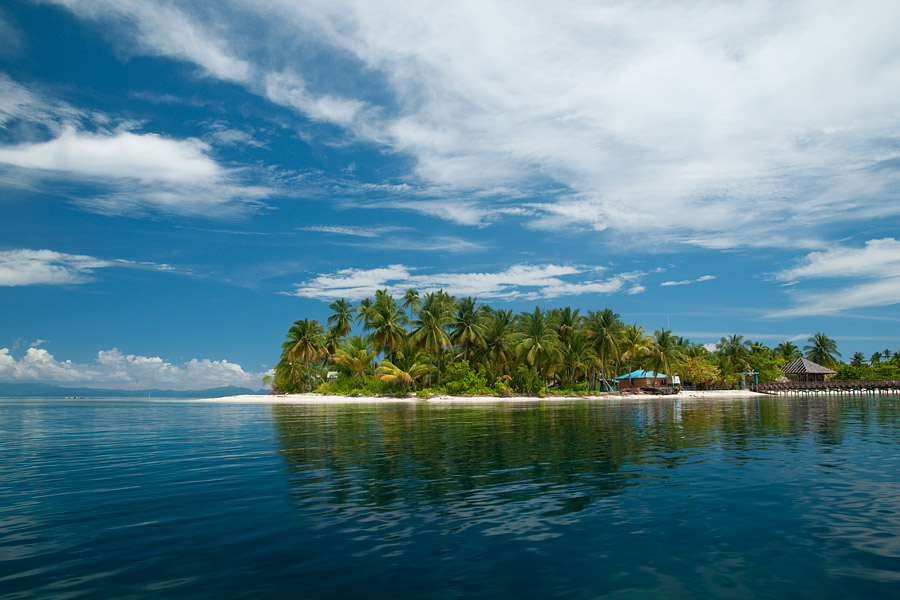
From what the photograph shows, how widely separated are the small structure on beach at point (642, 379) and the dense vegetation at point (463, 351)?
1726mm

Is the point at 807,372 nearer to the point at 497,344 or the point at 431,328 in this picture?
the point at 497,344

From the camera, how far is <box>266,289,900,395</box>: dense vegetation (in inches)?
2958

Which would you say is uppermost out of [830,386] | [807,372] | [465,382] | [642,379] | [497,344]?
[497,344]

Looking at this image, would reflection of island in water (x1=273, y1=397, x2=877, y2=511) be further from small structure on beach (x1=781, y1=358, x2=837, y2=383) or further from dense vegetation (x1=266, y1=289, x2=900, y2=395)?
small structure on beach (x1=781, y1=358, x2=837, y2=383)

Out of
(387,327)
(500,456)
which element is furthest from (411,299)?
(500,456)

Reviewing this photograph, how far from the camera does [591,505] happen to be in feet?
33.8

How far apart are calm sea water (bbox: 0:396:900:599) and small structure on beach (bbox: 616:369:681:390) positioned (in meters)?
78.1

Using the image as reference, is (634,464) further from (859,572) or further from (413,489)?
(859,572)

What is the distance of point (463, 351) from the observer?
78.9m

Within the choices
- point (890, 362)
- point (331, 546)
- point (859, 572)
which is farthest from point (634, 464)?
point (890, 362)

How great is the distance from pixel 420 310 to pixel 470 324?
7.57 meters

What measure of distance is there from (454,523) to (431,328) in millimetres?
63783

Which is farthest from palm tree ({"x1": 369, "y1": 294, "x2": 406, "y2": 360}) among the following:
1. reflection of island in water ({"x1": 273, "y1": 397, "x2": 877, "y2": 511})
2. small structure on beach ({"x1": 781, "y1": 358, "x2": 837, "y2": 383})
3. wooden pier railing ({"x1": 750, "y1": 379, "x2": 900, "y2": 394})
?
small structure on beach ({"x1": 781, "y1": 358, "x2": 837, "y2": 383})

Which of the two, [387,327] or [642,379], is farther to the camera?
[642,379]
